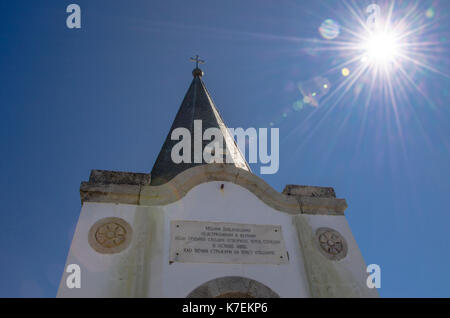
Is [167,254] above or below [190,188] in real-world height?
below

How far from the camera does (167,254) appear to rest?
550 centimetres

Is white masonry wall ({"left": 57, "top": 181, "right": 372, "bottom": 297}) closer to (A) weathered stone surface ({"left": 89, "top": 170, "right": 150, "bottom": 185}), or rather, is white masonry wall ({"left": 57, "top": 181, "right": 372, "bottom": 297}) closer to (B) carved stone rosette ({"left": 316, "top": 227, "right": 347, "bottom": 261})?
(B) carved stone rosette ({"left": 316, "top": 227, "right": 347, "bottom": 261})

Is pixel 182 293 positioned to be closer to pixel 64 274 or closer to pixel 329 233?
pixel 64 274

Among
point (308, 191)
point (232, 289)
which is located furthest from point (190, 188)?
point (308, 191)

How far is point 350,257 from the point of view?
6.13 m

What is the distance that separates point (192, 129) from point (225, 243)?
4.53 metres

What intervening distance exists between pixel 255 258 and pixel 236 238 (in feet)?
1.45

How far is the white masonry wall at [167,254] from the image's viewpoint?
506 cm

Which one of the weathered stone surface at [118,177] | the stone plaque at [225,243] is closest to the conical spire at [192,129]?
the weathered stone surface at [118,177]

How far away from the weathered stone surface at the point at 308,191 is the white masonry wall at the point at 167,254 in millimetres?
547

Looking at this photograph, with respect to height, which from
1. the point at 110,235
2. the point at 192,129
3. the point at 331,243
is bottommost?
the point at 110,235

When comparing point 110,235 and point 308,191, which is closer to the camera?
point 110,235

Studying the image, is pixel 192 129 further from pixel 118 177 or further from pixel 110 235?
pixel 110 235
